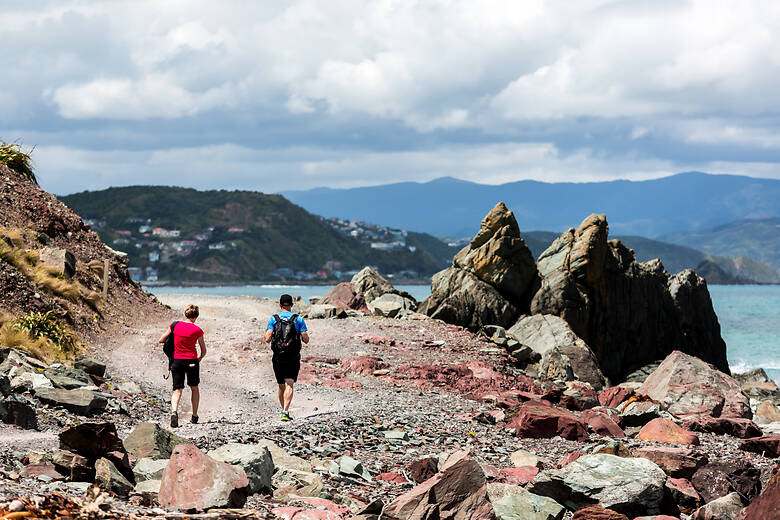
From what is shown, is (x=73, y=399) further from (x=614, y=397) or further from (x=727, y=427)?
(x=614, y=397)

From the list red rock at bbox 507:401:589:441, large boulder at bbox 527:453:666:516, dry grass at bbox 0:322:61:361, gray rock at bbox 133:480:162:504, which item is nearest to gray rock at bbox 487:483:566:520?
large boulder at bbox 527:453:666:516

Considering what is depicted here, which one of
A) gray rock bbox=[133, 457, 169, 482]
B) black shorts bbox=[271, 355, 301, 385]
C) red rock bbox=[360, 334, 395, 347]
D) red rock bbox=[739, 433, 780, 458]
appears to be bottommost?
red rock bbox=[739, 433, 780, 458]

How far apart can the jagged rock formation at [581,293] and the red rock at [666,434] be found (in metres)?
13.7

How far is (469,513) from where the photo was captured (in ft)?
27.1

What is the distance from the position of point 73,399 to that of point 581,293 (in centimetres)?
2595

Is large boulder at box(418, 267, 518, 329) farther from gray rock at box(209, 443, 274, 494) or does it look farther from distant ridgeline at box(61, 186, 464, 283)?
distant ridgeline at box(61, 186, 464, 283)

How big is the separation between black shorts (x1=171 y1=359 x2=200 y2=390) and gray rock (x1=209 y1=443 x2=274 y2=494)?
399 cm

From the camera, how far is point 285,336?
44.8ft

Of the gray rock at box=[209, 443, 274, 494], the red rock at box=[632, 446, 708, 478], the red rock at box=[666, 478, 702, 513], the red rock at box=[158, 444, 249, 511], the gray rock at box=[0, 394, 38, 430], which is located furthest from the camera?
the gray rock at box=[0, 394, 38, 430]

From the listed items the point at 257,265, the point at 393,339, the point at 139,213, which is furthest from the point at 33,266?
the point at 139,213

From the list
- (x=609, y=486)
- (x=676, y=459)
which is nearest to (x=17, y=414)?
(x=609, y=486)

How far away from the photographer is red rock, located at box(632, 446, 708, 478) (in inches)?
431

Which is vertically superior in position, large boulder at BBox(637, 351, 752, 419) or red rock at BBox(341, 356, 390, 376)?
red rock at BBox(341, 356, 390, 376)

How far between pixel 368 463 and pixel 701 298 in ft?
122
